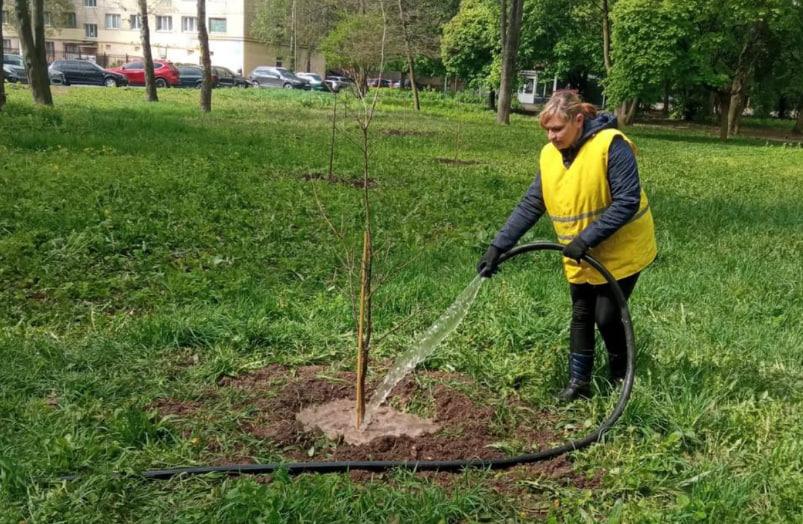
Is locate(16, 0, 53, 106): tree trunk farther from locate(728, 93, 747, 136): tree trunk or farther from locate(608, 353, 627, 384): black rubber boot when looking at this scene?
locate(728, 93, 747, 136): tree trunk

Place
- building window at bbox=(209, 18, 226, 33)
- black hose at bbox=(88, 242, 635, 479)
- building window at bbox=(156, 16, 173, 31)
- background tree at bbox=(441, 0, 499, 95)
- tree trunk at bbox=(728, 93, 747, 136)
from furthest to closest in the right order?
1. building window at bbox=(156, 16, 173, 31)
2. building window at bbox=(209, 18, 226, 33)
3. background tree at bbox=(441, 0, 499, 95)
4. tree trunk at bbox=(728, 93, 747, 136)
5. black hose at bbox=(88, 242, 635, 479)

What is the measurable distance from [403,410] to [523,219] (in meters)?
1.23

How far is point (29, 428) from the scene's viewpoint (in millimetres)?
3201

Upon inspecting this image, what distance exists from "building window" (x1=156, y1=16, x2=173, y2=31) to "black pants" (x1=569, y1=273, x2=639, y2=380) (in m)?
60.9

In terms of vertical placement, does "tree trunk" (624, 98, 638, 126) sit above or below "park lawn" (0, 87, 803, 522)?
above

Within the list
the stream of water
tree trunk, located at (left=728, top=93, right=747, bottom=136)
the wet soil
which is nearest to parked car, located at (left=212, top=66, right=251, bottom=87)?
tree trunk, located at (left=728, top=93, right=747, bottom=136)

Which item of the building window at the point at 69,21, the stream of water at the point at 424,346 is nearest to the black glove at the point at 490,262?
the stream of water at the point at 424,346

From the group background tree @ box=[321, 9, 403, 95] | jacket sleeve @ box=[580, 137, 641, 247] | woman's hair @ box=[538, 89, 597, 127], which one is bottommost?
jacket sleeve @ box=[580, 137, 641, 247]

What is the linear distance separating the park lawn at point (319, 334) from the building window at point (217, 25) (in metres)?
49.6

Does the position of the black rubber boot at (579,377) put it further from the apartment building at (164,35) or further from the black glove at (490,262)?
the apartment building at (164,35)

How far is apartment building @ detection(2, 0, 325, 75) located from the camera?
55375mm

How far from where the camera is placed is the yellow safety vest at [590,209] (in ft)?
10.8

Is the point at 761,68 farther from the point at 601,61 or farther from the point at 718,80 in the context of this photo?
the point at 718,80

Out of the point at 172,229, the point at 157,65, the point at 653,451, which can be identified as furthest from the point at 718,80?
the point at 157,65
